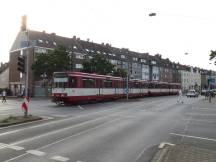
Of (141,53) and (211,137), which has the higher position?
(141,53)

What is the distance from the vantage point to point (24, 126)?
15.2 metres

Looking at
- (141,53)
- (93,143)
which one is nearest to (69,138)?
(93,143)

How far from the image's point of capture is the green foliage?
56.6m

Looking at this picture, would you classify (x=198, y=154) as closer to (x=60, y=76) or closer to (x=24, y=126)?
(x=24, y=126)

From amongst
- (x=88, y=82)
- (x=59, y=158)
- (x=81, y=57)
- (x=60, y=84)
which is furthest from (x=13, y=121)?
(x=81, y=57)

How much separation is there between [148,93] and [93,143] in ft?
157

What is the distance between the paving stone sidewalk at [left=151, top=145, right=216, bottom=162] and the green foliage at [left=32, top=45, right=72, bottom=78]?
48.5 m

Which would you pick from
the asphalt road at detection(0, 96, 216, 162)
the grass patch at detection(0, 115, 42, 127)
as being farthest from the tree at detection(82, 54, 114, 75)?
the asphalt road at detection(0, 96, 216, 162)

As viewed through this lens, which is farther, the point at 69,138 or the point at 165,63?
the point at 165,63

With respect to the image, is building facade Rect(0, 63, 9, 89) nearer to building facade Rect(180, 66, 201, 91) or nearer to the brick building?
the brick building

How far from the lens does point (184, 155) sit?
28.0 feet

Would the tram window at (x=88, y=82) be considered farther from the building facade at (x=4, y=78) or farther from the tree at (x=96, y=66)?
the building facade at (x=4, y=78)

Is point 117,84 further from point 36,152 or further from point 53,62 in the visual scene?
point 36,152

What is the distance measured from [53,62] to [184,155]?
163 ft
